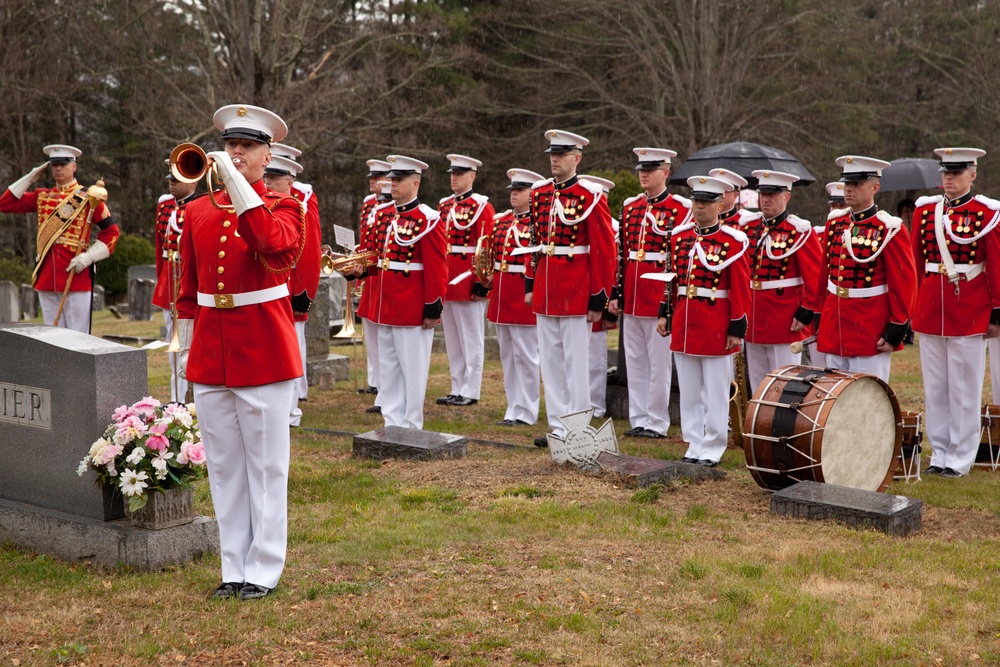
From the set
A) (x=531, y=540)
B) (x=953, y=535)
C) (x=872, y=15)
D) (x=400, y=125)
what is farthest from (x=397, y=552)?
(x=872, y=15)

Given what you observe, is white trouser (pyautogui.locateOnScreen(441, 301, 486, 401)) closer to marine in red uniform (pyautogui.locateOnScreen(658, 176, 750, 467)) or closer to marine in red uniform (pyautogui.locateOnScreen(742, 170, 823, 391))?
marine in red uniform (pyautogui.locateOnScreen(742, 170, 823, 391))

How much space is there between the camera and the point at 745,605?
5305 millimetres

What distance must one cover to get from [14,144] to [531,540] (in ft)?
94.3

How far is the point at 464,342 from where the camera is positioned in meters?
12.2

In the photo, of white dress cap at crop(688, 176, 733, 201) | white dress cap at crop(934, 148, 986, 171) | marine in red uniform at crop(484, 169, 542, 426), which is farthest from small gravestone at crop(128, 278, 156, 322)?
white dress cap at crop(934, 148, 986, 171)

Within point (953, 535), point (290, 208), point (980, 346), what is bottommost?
point (953, 535)

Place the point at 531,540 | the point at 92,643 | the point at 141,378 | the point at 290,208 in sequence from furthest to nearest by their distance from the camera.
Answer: the point at 531,540 → the point at 141,378 → the point at 290,208 → the point at 92,643

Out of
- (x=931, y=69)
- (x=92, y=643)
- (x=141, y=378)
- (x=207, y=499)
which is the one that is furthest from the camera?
(x=931, y=69)

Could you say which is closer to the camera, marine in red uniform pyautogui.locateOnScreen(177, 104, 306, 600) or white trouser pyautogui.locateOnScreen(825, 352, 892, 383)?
marine in red uniform pyautogui.locateOnScreen(177, 104, 306, 600)

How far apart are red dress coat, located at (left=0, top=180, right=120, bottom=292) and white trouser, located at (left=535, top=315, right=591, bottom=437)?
4.70 metres

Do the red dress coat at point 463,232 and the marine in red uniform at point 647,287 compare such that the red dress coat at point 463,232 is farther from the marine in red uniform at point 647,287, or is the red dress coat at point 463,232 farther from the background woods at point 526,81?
the background woods at point 526,81

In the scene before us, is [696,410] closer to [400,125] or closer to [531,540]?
[531,540]

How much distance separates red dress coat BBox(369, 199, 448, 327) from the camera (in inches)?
375

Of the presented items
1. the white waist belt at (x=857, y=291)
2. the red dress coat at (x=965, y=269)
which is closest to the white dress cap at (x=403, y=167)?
the white waist belt at (x=857, y=291)
